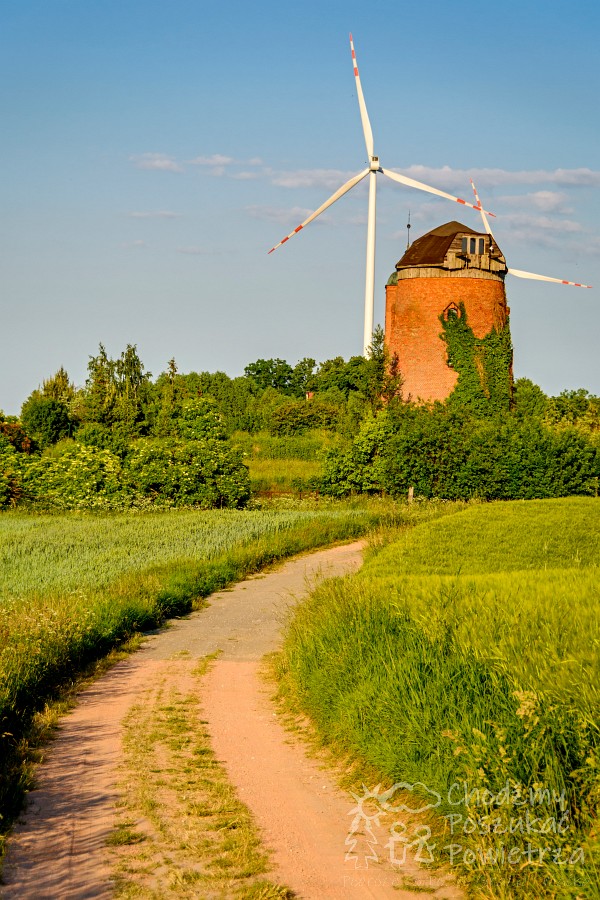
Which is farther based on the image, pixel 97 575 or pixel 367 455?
pixel 367 455

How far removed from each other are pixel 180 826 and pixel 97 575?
11.6 meters

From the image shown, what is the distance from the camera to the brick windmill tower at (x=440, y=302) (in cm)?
5372

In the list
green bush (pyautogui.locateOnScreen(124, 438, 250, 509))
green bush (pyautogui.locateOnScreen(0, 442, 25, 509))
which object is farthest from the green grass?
green bush (pyautogui.locateOnScreen(0, 442, 25, 509))

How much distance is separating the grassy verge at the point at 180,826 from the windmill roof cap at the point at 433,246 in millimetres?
46713

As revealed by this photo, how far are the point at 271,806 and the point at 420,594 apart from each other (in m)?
4.50

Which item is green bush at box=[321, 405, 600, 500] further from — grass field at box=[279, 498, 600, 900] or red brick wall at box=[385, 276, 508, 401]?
grass field at box=[279, 498, 600, 900]

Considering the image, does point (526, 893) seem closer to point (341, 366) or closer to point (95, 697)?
point (95, 697)

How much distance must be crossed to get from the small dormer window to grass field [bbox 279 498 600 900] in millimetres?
42557

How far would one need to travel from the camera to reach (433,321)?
53969mm

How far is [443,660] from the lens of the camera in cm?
870

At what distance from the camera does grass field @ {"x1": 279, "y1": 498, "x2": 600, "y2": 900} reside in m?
6.21

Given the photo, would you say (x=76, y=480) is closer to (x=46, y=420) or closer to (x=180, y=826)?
(x=46, y=420)

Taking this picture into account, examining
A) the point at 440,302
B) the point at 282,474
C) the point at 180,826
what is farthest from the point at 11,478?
the point at 180,826

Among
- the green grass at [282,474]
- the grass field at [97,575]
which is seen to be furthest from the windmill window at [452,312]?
the grass field at [97,575]
